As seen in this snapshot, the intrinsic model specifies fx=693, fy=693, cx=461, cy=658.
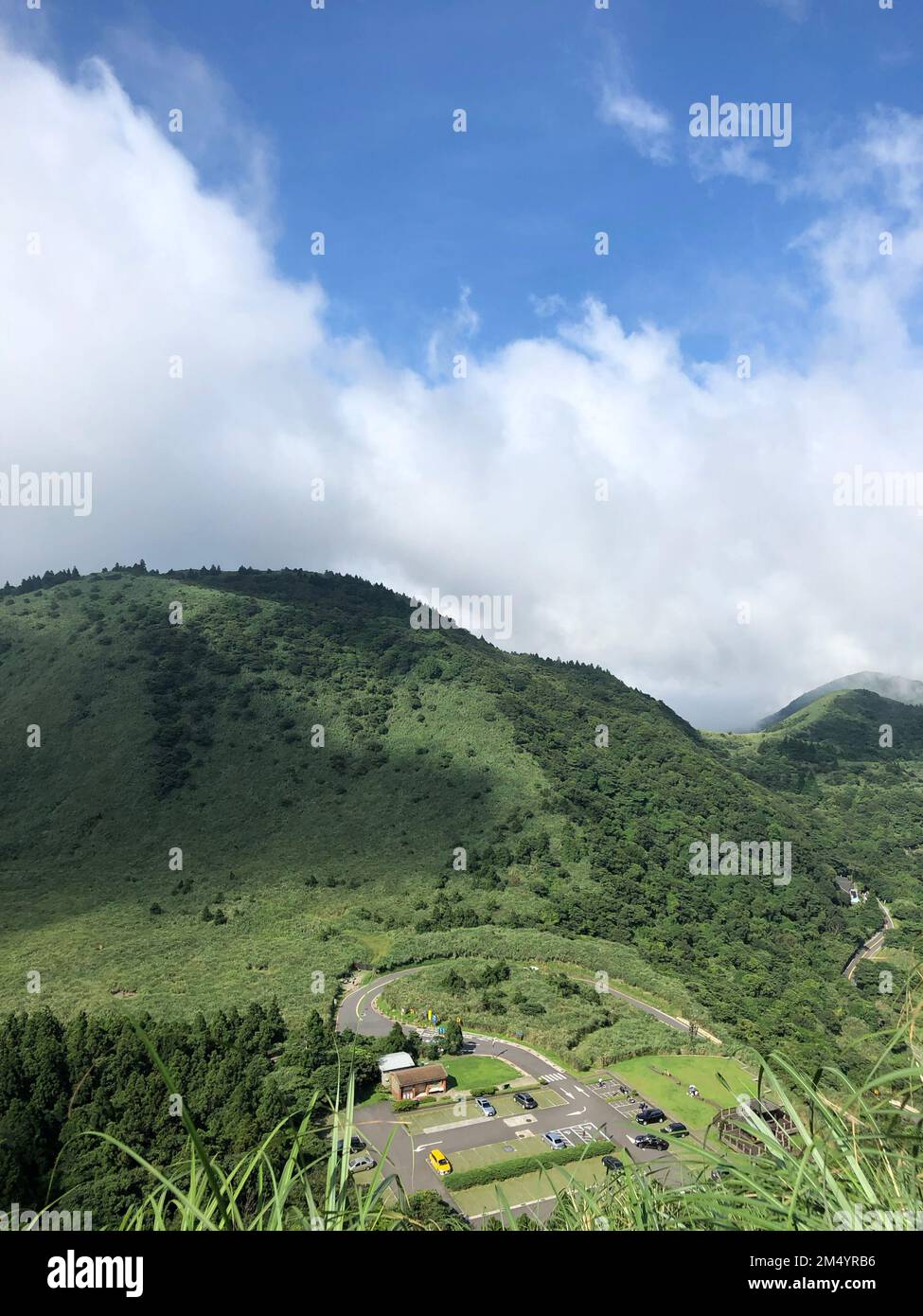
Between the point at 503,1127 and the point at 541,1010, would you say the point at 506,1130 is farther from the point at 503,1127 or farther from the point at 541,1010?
the point at 541,1010

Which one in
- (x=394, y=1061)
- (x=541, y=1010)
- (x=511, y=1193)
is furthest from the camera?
(x=541, y=1010)

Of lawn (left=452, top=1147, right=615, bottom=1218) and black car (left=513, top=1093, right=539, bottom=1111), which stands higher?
lawn (left=452, top=1147, right=615, bottom=1218)

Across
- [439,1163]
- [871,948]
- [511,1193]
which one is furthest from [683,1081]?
[871,948]

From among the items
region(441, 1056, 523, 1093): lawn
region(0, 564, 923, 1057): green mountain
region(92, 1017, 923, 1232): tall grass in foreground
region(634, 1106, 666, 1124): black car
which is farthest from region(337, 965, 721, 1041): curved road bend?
region(92, 1017, 923, 1232): tall grass in foreground

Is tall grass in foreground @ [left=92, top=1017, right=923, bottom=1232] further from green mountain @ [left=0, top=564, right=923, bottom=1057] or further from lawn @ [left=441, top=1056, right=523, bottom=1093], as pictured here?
green mountain @ [left=0, top=564, right=923, bottom=1057]

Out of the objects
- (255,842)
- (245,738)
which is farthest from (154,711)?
(255,842)
